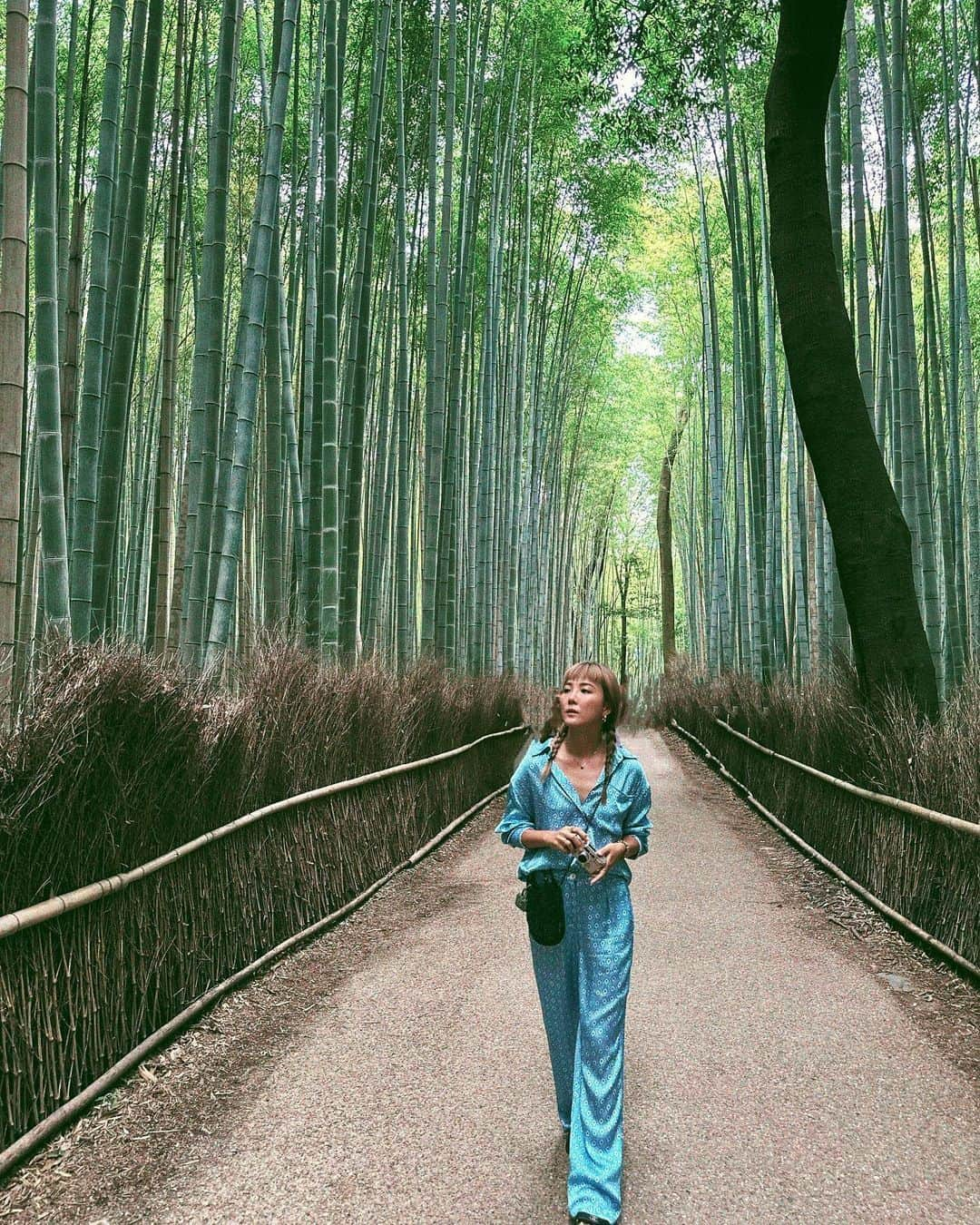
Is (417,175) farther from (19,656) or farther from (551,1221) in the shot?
(551,1221)

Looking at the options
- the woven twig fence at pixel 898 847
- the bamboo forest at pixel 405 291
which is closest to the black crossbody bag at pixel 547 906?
the bamboo forest at pixel 405 291

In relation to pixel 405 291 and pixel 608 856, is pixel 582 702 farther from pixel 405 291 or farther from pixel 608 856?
pixel 405 291

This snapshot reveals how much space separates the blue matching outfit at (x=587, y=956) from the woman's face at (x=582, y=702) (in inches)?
3.5

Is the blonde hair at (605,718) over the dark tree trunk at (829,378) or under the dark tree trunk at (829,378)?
under

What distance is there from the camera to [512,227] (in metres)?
9.80

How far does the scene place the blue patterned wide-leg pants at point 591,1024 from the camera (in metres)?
1.82

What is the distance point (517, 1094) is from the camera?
7.84ft

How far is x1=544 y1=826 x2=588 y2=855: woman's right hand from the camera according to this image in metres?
1.93

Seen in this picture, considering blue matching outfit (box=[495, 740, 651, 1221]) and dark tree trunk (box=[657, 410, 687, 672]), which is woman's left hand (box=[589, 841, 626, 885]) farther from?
dark tree trunk (box=[657, 410, 687, 672])

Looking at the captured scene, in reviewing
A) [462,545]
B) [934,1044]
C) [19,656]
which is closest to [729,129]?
[462,545]

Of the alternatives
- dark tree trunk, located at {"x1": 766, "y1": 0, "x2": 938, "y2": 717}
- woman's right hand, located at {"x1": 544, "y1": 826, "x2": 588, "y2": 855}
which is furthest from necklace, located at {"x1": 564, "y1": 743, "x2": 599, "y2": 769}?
dark tree trunk, located at {"x1": 766, "y1": 0, "x2": 938, "y2": 717}

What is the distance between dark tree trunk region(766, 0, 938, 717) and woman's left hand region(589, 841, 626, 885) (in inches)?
108

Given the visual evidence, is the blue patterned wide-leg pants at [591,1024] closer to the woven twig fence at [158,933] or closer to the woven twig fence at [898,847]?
the woven twig fence at [158,933]

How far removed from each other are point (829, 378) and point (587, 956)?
10.6 ft
